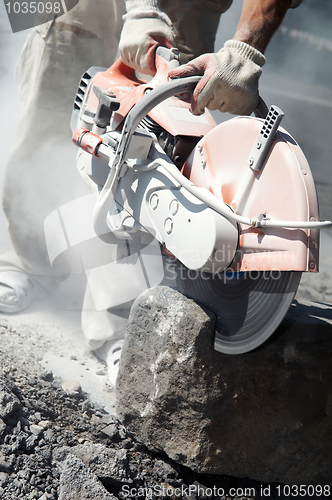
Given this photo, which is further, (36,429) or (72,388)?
(72,388)

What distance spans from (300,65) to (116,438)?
36.8 ft

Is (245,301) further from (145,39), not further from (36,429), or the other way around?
(145,39)

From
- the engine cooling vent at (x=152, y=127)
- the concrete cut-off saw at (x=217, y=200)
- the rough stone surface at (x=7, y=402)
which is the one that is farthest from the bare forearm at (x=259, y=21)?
the rough stone surface at (x=7, y=402)

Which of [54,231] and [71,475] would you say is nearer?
[71,475]

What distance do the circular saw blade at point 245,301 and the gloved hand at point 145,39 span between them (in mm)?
971

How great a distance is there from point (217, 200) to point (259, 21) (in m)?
0.71

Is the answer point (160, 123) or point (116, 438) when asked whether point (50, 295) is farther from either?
point (160, 123)

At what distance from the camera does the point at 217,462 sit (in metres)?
1.53

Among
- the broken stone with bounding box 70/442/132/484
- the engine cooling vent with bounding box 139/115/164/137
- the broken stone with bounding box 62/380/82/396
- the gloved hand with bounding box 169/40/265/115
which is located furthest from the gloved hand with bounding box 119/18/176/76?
the broken stone with bounding box 70/442/132/484

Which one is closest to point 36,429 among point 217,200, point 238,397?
point 238,397

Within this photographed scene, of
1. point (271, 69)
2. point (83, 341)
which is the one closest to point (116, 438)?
point (83, 341)

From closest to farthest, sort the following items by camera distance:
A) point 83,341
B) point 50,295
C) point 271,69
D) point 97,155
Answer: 1. point 97,155
2. point 83,341
3. point 50,295
4. point 271,69

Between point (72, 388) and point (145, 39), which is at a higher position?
point (145, 39)

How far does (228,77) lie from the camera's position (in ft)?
4.57
